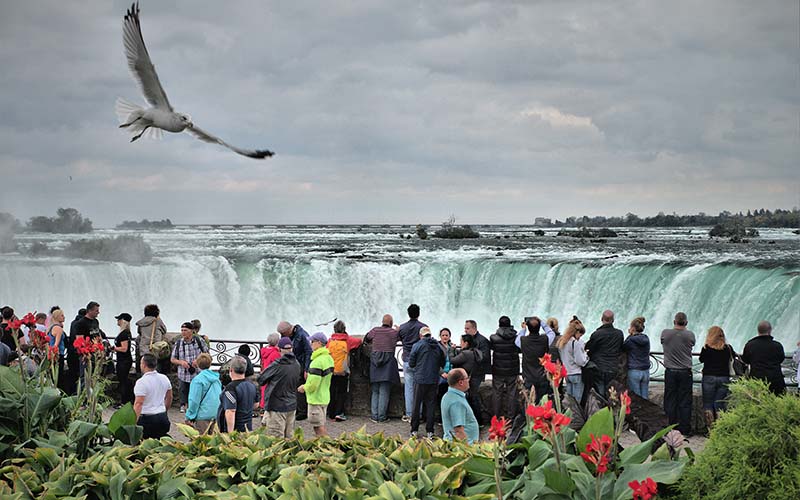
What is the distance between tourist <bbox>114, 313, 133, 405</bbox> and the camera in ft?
33.3

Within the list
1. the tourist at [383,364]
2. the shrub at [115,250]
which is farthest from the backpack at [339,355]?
the shrub at [115,250]

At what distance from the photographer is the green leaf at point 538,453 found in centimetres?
366

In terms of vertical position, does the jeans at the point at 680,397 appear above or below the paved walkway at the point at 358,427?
above

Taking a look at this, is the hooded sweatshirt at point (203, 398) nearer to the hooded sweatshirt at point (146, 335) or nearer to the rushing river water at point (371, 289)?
the hooded sweatshirt at point (146, 335)

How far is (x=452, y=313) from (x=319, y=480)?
1937 centimetres

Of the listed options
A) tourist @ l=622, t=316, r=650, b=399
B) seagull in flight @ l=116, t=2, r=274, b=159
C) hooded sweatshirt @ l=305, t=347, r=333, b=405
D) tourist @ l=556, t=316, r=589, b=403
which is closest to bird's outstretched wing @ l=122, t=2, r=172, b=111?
seagull in flight @ l=116, t=2, r=274, b=159

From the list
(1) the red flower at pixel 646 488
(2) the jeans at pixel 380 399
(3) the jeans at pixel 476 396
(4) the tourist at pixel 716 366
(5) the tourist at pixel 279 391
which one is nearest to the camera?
(1) the red flower at pixel 646 488

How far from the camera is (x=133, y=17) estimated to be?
8.70 metres

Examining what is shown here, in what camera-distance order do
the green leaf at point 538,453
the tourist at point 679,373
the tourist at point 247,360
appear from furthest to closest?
1. the tourist at point 679,373
2. the tourist at point 247,360
3. the green leaf at point 538,453

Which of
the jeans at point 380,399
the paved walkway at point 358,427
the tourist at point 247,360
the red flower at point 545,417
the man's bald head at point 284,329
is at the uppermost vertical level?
the red flower at point 545,417

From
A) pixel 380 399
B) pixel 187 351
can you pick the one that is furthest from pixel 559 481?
pixel 187 351

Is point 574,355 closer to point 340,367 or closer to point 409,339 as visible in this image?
point 409,339

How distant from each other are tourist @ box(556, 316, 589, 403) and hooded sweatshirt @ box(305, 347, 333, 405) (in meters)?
2.95

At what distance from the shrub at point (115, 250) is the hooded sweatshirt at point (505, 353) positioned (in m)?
24.7
